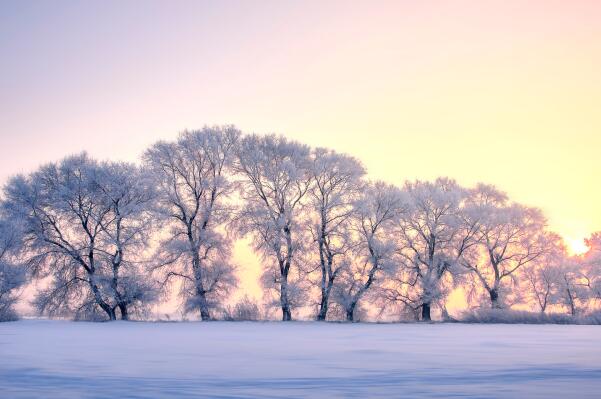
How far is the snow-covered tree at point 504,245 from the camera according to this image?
37.7m

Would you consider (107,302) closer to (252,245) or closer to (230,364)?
(252,245)

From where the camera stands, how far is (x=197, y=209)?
1280 inches

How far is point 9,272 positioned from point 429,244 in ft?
80.8

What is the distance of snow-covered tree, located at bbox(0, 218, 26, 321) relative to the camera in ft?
93.7

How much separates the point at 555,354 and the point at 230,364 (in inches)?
219

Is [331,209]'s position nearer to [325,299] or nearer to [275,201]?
[275,201]

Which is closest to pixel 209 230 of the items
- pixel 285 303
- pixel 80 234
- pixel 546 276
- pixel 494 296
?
pixel 285 303

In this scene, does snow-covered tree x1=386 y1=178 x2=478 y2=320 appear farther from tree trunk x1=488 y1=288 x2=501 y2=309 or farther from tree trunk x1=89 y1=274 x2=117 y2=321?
tree trunk x1=89 y1=274 x2=117 y2=321

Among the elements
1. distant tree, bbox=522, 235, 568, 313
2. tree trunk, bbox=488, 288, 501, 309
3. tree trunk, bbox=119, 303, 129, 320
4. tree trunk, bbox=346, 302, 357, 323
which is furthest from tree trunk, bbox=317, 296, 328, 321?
distant tree, bbox=522, 235, 568, 313

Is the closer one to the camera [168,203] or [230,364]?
[230,364]

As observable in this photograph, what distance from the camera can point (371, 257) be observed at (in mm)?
31297

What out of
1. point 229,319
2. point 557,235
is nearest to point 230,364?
point 229,319

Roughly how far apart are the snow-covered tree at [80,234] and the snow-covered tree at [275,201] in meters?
6.12

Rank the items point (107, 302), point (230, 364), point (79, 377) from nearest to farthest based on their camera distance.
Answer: point (79, 377), point (230, 364), point (107, 302)
